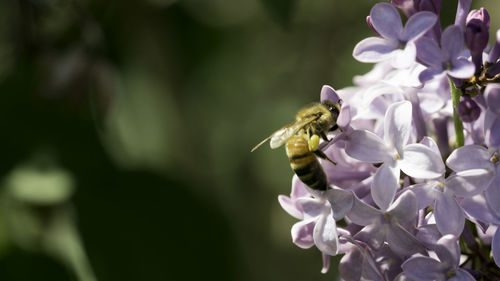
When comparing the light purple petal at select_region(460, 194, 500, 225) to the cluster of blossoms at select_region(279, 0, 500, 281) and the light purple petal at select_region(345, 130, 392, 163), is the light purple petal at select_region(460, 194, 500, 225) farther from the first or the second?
the light purple petal at select_region(345, 130, 392, 163)

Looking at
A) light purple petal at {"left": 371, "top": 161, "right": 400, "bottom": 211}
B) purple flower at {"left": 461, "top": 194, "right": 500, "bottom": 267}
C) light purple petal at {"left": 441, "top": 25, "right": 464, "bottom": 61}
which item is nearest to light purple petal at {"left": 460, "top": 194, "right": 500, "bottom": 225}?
purple flower at {"left": 461, "top": 194, "right": 500, "bottom": 267}

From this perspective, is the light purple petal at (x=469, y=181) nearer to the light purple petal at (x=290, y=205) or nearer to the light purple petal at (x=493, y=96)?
the light purple petal at (x=493, y=96)

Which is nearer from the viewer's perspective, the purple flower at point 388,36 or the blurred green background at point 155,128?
the purple flower at point 388,36

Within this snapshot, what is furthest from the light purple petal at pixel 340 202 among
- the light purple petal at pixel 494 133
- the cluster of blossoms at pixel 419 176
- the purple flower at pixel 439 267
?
the light purple petal at pixel 494 133

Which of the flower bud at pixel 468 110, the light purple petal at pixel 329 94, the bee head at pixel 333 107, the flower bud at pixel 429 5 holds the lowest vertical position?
the flower bud at pixel 468 110

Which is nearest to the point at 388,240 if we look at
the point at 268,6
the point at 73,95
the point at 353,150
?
the point at 353,150

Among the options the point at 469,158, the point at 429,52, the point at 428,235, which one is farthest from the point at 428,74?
the point at 428,235
